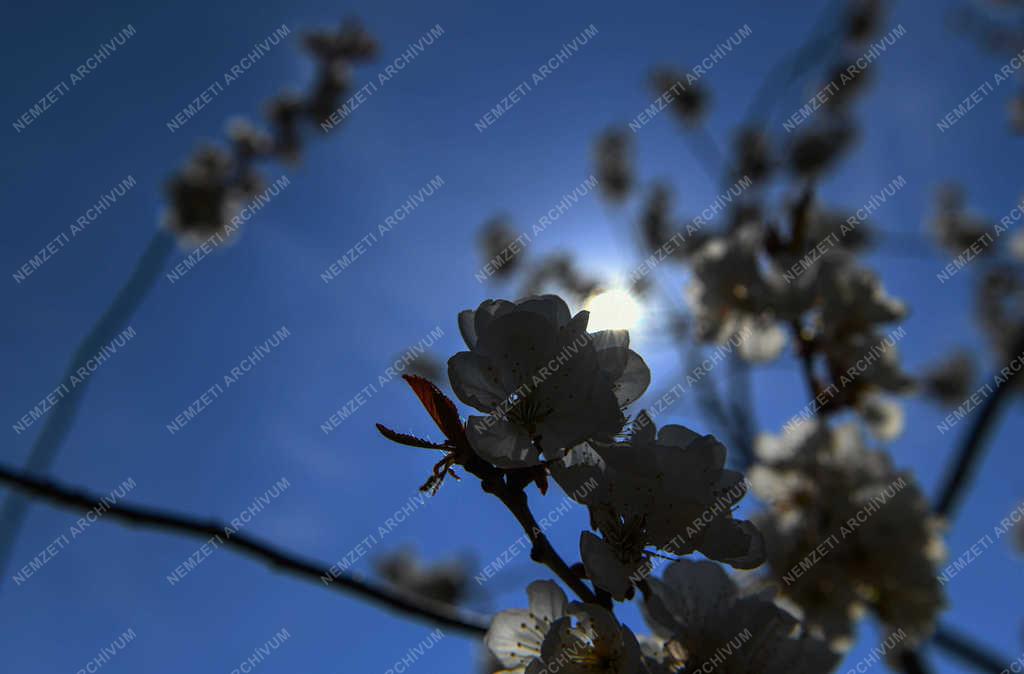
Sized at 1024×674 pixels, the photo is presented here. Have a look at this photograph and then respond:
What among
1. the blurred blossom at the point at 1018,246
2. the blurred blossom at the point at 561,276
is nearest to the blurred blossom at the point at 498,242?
the blurred blossom at the point at 561,276

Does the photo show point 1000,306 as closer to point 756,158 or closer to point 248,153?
point 756,158

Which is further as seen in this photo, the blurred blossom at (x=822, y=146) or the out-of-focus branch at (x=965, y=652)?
the blurred blossom at (x=822, y=146)

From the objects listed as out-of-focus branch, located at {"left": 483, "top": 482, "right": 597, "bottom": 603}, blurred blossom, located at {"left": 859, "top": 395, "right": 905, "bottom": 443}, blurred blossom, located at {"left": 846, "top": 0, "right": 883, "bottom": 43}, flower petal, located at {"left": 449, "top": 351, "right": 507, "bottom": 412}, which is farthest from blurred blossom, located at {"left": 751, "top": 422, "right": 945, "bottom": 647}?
blurred blossom, located at {"left": 846, "top": 0, "right": 883, "bottom": 43}

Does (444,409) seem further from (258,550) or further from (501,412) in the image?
(258,550)

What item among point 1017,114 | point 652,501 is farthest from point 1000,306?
point 652,501

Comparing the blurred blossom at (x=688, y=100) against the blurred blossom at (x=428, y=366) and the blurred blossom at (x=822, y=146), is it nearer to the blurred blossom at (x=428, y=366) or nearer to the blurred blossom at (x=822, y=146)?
the blurred blossom at (x=822, y=146)

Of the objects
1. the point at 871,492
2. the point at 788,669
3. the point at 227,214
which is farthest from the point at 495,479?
the point at 227,214
